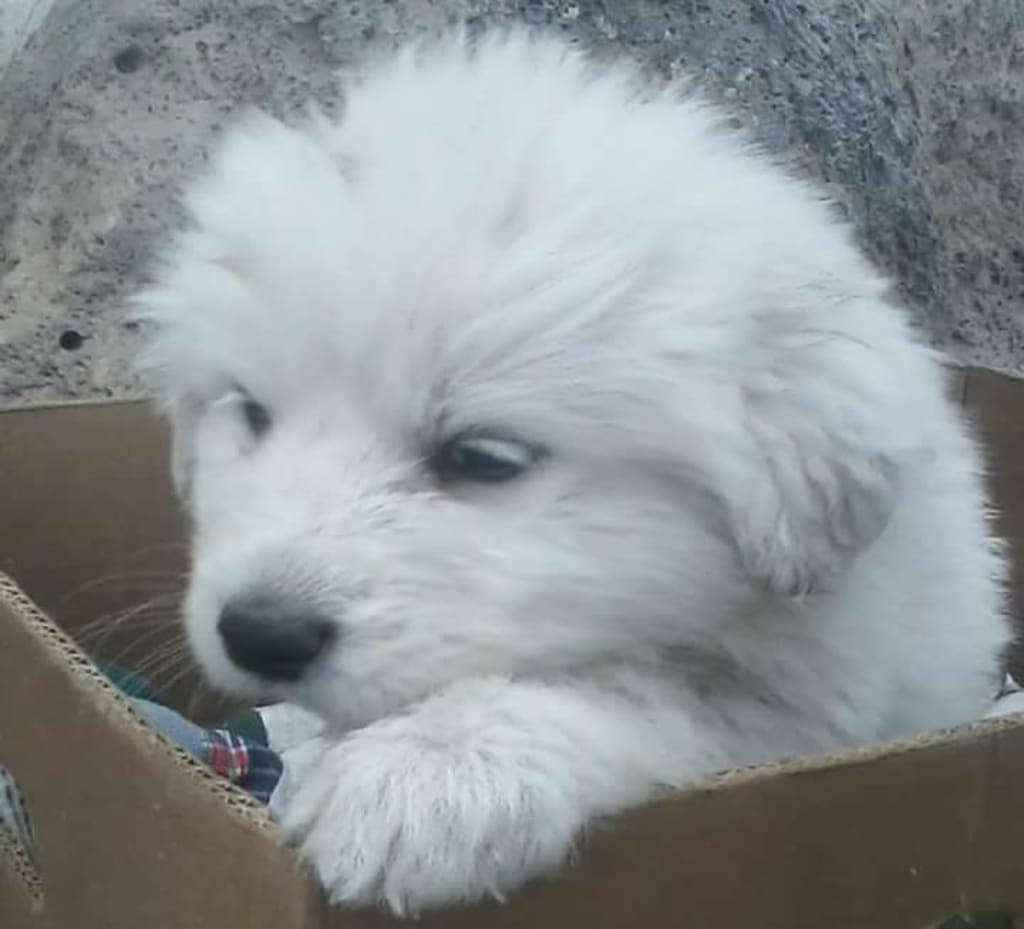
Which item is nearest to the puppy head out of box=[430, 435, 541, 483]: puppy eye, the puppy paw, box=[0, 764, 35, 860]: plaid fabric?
box=[430, 435, 541, 483]: puppy eye

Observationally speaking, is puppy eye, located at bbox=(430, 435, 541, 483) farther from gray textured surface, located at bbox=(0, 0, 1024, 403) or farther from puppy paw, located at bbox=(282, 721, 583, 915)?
gray textured surface, located at bbox=(0, 0, 1024, 403)

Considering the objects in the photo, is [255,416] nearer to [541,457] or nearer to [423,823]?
[541,457]

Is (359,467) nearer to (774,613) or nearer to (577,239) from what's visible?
(577,239)

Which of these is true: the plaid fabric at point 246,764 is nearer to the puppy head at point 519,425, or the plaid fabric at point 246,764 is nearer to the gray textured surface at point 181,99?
the puppy head at point 519,425

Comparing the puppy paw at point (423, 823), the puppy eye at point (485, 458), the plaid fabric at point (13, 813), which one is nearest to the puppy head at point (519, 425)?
the puppy eye at point (485, 458)

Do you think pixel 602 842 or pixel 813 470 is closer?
pixel 602 842

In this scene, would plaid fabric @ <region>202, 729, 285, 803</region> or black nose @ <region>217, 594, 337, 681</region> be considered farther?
plaid fabric @ <region>202, 729, 285, 803</region>

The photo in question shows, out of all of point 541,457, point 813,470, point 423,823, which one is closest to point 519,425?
point 541,457
